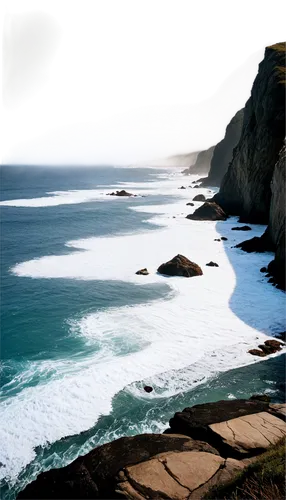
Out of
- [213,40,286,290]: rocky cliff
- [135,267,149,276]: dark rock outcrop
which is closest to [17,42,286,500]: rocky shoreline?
[135,267,149,276]: dark rock outcrop

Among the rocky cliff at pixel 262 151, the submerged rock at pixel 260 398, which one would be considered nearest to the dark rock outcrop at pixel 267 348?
the submerged rock at pixel 260 398

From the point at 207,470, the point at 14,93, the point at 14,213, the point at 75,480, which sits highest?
the point at 14,93

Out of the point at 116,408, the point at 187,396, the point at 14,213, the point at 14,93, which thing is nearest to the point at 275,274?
the point at 187,396

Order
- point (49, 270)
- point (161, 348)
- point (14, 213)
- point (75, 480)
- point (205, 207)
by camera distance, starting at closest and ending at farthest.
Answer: point (75, 480) < point (161, 348) < point (49, 270) < point (205, 207) < point (14, 213)

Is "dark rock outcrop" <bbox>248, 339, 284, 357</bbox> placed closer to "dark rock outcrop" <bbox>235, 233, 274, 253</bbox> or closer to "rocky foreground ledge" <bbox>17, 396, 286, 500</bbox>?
"rocky foreground ledge" <bbox>17, 396, 286, 500</bbox>

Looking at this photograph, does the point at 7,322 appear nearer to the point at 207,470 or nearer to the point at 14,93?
the point at 207,470

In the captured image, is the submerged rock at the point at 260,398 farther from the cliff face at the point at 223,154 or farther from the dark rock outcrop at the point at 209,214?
the cliff face at the point at 223,154

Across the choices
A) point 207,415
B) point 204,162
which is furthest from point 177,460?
point 204,162
